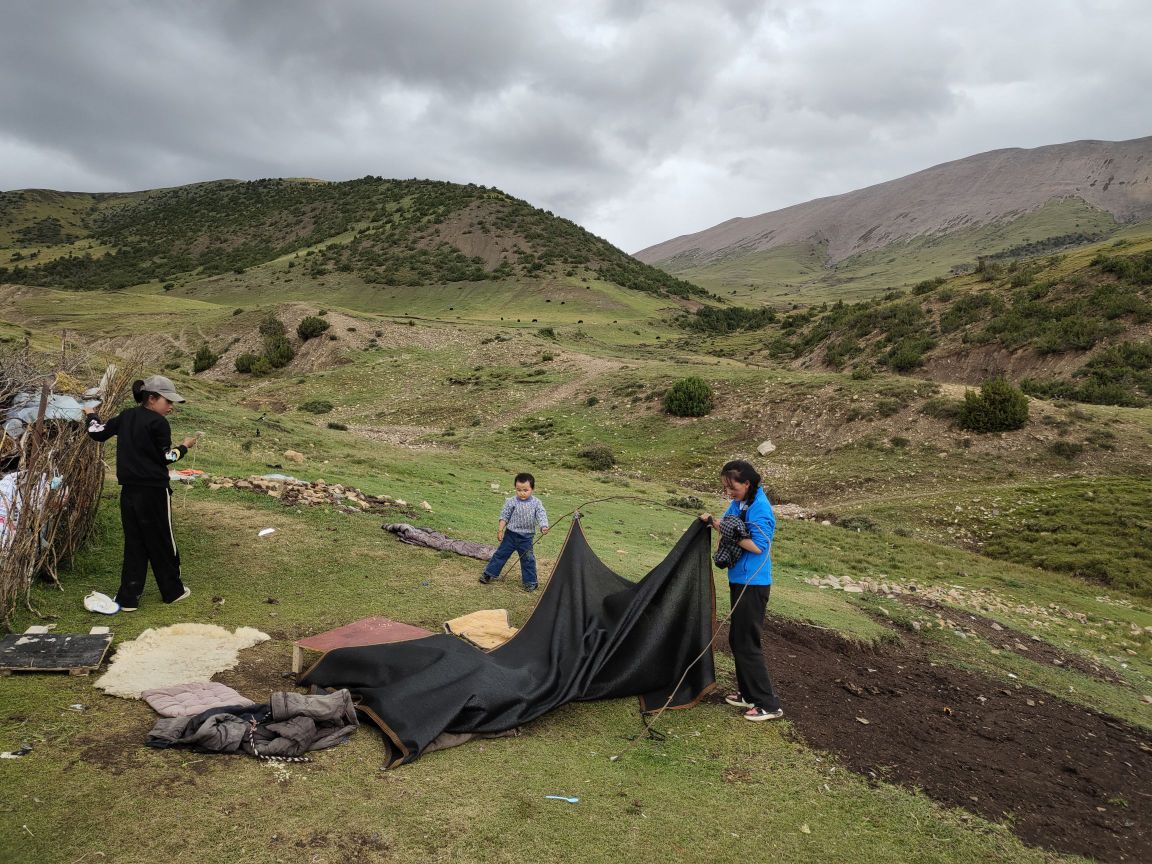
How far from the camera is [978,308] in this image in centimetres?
4131

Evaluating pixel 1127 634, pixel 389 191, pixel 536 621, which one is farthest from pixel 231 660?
pixel 389 191

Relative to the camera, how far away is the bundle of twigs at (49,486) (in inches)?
256

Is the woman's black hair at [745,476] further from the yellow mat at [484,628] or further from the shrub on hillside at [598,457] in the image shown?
the shrub on hillside at [598,457]

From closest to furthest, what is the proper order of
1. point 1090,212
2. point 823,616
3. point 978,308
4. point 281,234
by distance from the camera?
point 823,616
point 978,308
point 281,234
point 1090,212

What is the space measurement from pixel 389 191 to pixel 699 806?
132m

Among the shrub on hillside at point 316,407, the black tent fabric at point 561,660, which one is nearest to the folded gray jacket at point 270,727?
the black tent fabric at point 561,660

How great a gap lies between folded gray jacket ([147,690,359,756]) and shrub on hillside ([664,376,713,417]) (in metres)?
27.2

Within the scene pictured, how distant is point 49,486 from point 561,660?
6002 mm

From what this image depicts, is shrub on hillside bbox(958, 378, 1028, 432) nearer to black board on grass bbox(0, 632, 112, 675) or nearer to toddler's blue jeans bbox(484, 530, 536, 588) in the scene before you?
toddler's blue jeans bbox(484, 530, 536, 588)

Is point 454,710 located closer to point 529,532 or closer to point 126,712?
point 126,712

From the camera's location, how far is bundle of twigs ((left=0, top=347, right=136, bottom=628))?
256 inches

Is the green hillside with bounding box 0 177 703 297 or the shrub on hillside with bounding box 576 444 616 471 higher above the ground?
the green hillside with bounding box 0 177 703 297

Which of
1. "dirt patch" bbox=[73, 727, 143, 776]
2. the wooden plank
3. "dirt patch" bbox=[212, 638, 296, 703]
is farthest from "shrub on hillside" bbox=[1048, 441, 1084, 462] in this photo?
"dirt patch" bbox=[73, 727, 143, 776]

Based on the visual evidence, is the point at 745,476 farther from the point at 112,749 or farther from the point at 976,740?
the point at 112,749
